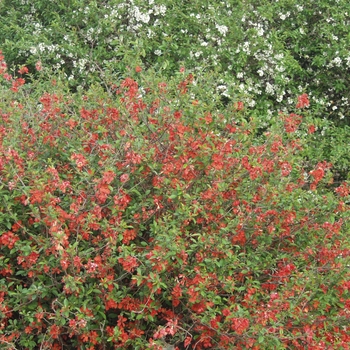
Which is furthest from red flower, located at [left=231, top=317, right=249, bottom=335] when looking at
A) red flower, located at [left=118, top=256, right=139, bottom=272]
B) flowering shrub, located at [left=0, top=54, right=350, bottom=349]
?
red flower, located at [left=118, top=256, right=139, bottom=272]

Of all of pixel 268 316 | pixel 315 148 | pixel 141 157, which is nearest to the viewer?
pixel 268 316

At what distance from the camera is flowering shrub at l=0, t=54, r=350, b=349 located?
273 cm

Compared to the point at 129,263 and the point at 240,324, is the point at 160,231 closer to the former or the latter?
the point at 129,263

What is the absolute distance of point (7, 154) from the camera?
2820mm

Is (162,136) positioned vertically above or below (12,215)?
above

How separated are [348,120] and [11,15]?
308cm

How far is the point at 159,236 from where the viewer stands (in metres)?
2.72

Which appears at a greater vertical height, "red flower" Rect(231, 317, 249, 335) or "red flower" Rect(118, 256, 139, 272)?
"red flower" Rect(118, 256, 139, 272)

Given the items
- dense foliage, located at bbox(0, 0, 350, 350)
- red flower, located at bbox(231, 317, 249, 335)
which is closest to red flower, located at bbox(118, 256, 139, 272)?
dense foliage, located at bbox(0, 0, 350, 350)

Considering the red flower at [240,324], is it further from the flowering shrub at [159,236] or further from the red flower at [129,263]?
the red flower at [129,263]

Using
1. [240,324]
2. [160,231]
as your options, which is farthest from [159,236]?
[240,324]

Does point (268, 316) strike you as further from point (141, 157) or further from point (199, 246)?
point (141, 157)

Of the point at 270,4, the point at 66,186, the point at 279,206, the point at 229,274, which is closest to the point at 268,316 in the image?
the point at 229,274

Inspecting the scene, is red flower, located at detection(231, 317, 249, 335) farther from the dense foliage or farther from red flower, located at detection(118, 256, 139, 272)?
red flower, located at detection(118, 256, 139, 272)
